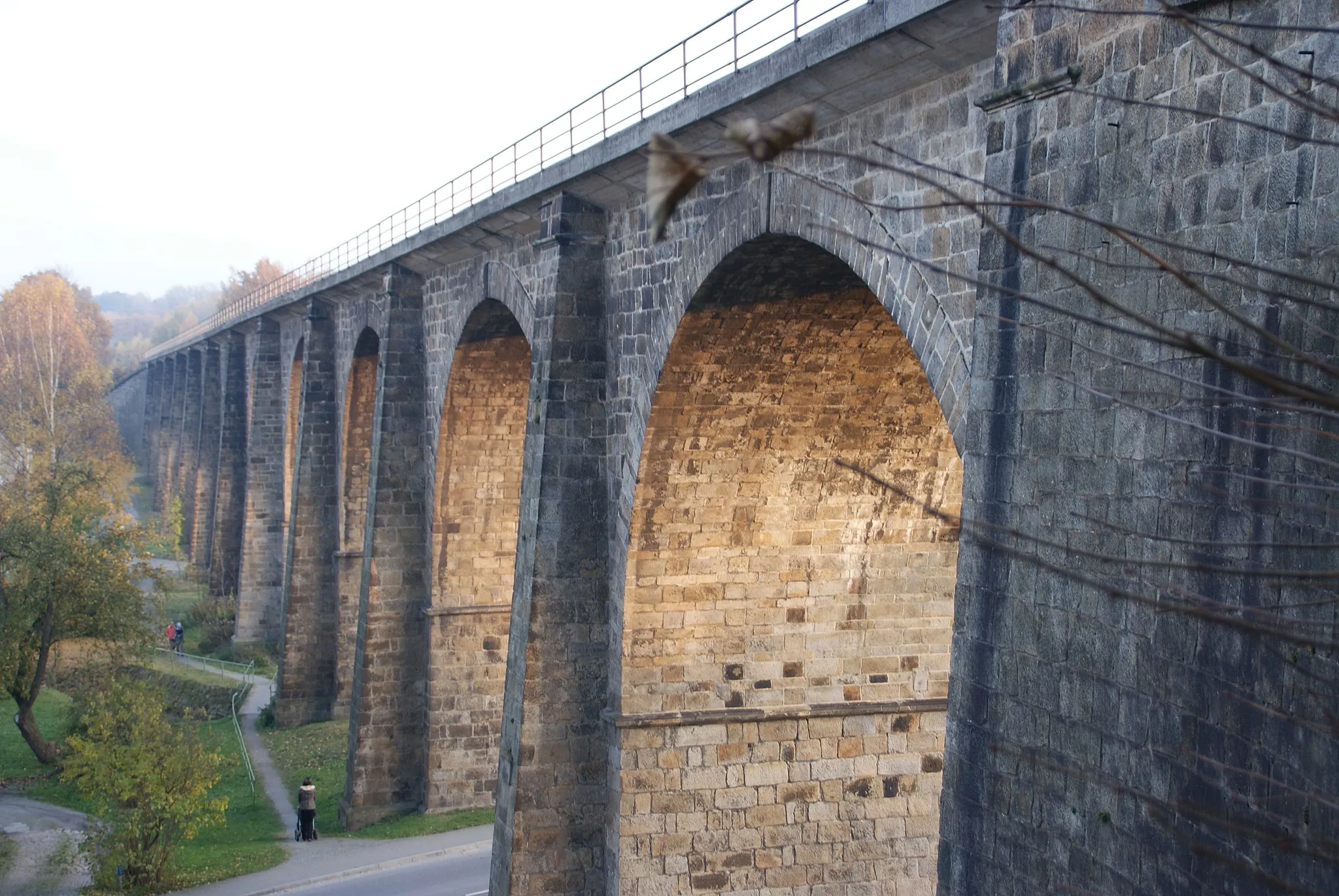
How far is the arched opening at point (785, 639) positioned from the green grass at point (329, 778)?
7556mm

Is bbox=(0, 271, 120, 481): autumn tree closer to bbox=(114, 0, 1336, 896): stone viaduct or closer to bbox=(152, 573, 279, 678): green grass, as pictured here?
bbox=(152, 573, 279, 678): green grass

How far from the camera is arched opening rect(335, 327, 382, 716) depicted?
27453mm

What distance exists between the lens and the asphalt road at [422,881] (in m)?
17.6

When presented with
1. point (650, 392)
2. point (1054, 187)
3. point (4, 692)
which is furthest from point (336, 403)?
point (1054, 187)

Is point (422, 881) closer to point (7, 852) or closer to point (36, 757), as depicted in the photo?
point (7, 852)

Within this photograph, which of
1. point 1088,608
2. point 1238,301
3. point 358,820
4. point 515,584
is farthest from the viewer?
point 358,820

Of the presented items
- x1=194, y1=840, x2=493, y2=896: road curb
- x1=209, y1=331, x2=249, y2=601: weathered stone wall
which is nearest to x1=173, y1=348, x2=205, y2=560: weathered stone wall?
x1=209, y1=331, x2=249, y2=601: weathered stone wall

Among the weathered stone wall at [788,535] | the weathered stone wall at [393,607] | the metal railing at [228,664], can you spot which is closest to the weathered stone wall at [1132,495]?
the weathered stone wall at [788,535]

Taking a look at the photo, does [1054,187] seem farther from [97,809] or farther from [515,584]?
[97,809]

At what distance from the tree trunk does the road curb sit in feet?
35.4

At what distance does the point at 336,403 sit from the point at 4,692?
28.6 ft

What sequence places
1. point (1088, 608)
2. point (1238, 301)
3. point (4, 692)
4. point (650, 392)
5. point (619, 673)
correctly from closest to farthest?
point (1238, 301) < point (1088, 608) < point (650, 392) < point (619, 673) < point (4, 692)

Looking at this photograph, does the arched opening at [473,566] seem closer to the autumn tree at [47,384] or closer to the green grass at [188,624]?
the green grass at [188,624]

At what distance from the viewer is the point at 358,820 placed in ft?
69.3
